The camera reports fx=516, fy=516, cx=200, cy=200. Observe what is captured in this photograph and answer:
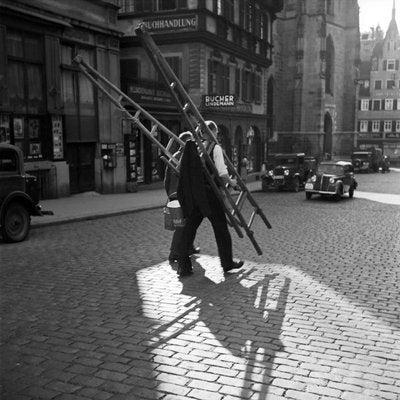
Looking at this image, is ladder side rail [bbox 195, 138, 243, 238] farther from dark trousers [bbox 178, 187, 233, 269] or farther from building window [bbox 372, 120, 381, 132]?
building window [bbox 372, 120, 381, 132]

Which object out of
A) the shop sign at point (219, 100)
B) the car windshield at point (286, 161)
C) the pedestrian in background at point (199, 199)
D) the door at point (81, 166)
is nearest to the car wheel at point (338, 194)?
the car windshield at point (286, 161)

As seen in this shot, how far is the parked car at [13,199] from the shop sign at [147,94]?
11757mm

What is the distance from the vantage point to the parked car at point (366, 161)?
40281 mm

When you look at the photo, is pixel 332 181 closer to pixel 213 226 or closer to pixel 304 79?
pixel 213 226

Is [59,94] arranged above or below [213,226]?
above

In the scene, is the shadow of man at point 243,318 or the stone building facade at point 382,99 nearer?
the shadow of man at point 243,318

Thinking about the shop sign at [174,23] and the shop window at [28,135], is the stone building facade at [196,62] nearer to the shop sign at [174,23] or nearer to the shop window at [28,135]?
the shop sign at [174,23]

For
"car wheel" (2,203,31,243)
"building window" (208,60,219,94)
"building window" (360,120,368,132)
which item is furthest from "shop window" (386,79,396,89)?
"car wheel" (2,203,31,243)

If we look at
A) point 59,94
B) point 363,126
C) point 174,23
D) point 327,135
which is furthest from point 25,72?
point 363,126

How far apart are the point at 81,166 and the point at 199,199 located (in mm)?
14105

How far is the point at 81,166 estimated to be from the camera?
2025cm

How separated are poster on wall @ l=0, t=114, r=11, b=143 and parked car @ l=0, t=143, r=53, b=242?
5.97 m

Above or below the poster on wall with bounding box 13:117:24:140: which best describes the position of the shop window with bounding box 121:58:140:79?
above

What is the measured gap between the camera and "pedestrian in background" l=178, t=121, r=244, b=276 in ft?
22.9
